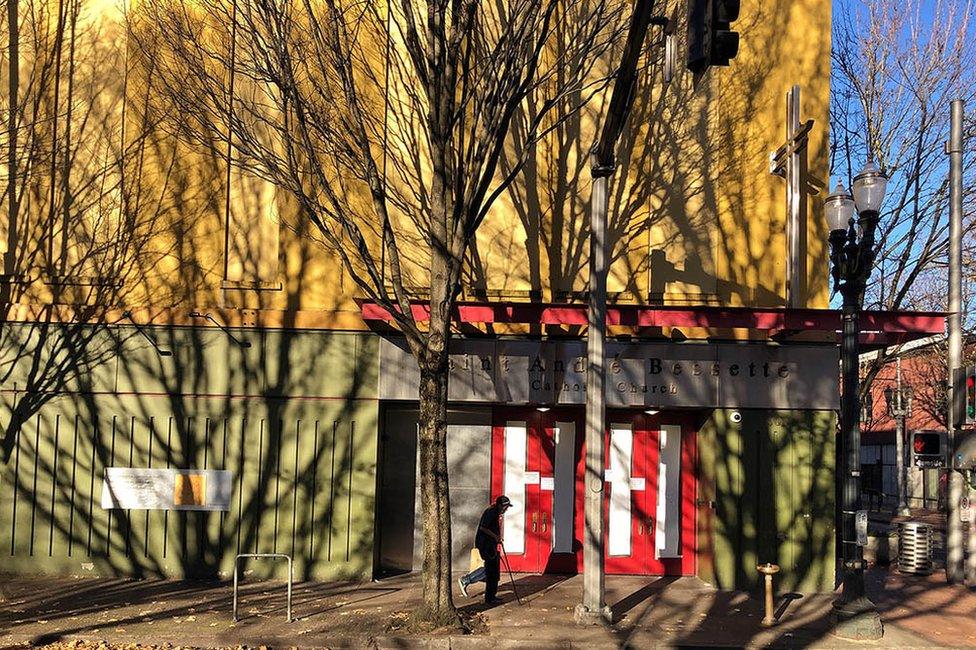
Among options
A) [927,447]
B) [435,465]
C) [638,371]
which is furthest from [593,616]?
[927,447]

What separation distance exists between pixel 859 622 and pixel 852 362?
3129mm

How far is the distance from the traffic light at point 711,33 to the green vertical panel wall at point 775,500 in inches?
339

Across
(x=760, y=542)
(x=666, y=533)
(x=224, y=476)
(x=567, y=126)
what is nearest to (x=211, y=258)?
(x=224, y=476)

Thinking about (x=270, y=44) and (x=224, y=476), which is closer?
(x=270, y=44)

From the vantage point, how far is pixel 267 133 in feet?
47.5

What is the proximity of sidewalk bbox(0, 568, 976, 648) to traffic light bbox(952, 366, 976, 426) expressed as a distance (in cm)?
267

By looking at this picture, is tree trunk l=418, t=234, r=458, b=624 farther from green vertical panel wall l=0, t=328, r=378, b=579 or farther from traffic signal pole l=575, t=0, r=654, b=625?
green vertical panel wall l=0, t=328, r=378, b=579

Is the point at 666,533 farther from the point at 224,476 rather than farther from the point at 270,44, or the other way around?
the point at 270,44

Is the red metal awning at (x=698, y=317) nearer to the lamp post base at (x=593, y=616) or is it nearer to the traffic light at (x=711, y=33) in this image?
the lamp post base at (x=593, y=616)

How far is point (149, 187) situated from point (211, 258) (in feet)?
4.76

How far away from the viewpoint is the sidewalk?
10633mm

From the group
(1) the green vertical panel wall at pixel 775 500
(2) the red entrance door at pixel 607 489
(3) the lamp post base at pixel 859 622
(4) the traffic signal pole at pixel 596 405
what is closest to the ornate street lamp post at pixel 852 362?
(3) the lamp post base at pixel 859 622

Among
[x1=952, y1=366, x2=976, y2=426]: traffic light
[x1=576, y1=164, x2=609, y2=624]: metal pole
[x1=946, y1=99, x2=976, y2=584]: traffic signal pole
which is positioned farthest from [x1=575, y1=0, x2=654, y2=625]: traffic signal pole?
[x1=946, y1=99, x2=976, y2=584]: traffic signal pole

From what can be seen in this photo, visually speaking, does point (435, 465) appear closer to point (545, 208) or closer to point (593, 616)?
point (593, 616)
